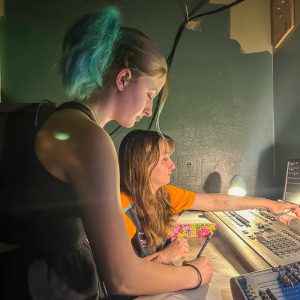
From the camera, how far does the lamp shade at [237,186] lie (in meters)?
1.45

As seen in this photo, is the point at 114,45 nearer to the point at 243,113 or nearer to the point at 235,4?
the point at 243,113

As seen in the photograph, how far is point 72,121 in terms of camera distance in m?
0.50

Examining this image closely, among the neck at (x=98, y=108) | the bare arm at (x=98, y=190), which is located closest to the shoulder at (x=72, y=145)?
the bare arm at (x=98, y=190)

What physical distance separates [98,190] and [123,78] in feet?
0.99

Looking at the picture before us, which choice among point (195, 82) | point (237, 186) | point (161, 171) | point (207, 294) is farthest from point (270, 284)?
point (195, 82)

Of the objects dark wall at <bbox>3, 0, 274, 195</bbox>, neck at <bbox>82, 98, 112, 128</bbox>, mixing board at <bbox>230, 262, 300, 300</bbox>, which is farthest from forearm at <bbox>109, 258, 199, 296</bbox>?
dark wall at <bbox>3, 0, 274, 195</bbox>

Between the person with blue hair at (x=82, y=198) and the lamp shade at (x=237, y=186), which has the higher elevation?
the person with blue hair at (x=82, y=198)

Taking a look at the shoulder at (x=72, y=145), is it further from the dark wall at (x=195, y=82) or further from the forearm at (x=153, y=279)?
the dark wall at (x=195, y=82)

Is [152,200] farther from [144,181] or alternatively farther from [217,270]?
[217,270]

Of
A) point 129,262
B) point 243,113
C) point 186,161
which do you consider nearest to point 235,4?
point 243,113

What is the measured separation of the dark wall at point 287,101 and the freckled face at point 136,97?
2.99ft

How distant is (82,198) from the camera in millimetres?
478

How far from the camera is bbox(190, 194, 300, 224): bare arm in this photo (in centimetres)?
118

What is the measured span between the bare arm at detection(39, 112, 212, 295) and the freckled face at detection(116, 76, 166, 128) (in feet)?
0.65
